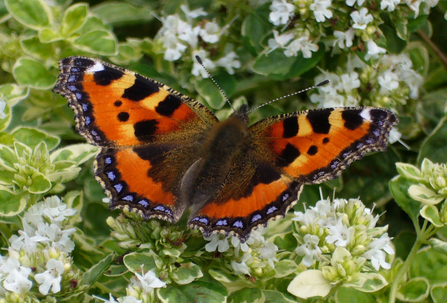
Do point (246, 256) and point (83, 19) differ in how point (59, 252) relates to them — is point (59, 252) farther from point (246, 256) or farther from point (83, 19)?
point (83, 19)

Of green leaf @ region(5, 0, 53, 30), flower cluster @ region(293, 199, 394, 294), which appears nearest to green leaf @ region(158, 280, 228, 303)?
flower cluster @ region(293, 199, 394, 294)

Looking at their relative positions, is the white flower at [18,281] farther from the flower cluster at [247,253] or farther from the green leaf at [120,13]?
the green leaf at [120,13]

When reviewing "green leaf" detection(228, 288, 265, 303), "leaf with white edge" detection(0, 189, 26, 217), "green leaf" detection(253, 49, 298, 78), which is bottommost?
"green leaf" detection(228, 288, 265, 303)

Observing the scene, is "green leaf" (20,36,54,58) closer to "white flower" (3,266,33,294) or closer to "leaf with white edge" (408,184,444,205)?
"white flower" (3,266,33,294)

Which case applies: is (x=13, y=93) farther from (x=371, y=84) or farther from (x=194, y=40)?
(x=371, y=84)

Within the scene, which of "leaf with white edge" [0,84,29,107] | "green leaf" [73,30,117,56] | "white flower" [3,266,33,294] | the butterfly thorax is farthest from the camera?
"green leaf" [73,30,117,56]

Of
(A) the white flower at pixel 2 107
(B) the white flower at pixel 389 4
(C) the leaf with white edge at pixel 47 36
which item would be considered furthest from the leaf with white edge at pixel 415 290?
(C) the leaf with white edge at pixel 47 36
